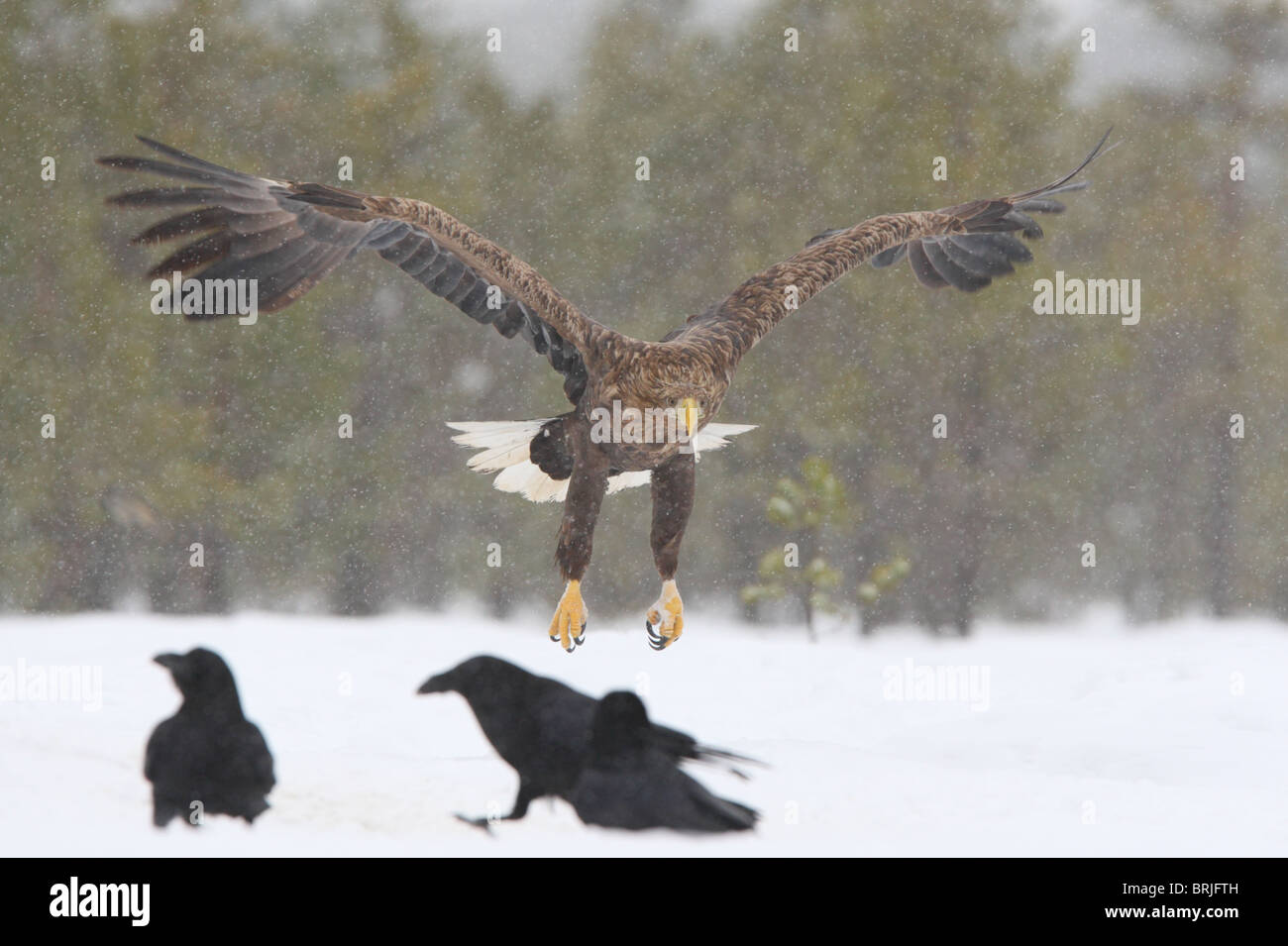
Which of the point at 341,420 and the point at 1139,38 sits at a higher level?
the point at 1139,38

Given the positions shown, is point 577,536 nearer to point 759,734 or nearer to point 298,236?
point 298,236

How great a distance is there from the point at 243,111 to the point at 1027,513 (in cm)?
548

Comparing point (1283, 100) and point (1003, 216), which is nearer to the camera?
point (1003, 216)

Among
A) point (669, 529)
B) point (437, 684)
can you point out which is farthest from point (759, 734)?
point (437, 684)

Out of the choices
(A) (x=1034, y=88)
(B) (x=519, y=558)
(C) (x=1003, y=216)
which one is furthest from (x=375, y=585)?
(A) (x=1034, y=88)

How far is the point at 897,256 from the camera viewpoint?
192 inches

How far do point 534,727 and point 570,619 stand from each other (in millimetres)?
433

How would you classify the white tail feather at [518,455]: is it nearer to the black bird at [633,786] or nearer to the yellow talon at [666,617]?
the yellow talon at [666,617]

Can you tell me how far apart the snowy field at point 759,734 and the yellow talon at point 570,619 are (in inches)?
19.9

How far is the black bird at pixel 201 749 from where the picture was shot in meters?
3.76

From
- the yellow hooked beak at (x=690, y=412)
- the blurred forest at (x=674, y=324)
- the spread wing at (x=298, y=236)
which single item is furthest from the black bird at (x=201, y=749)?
the blurred forest at (x=674, y=324)

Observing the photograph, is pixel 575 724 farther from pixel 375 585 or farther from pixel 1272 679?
pixel 375 585

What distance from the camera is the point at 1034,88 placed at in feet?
25.3

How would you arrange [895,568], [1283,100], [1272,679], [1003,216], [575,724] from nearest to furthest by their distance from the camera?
[575,724], [1003,216], [1272,679], [895,568], [1283,100]
